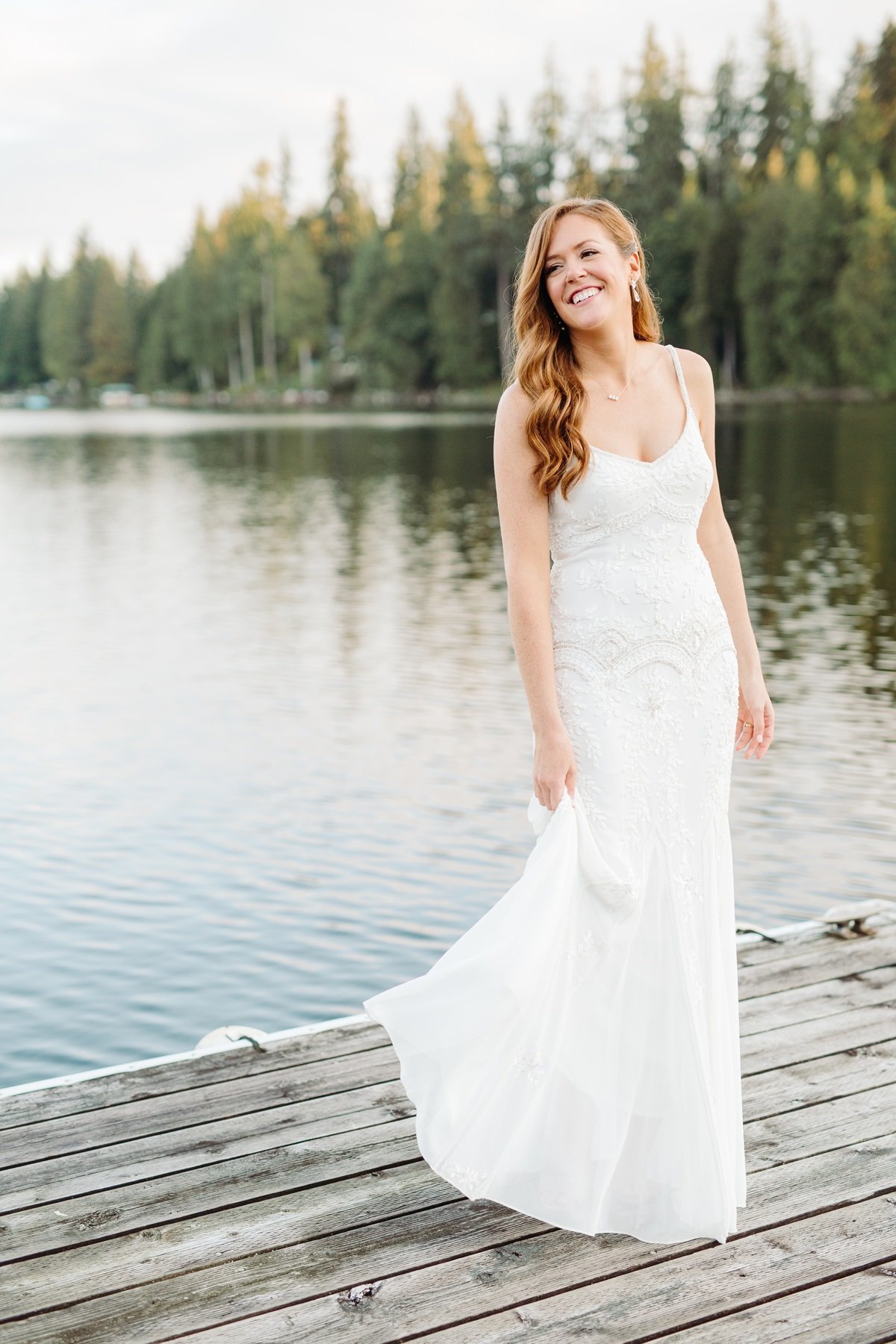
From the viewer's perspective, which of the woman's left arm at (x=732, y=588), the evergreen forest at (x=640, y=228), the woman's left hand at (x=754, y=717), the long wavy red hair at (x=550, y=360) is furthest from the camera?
the evergreen forest at (x=640, y=228)

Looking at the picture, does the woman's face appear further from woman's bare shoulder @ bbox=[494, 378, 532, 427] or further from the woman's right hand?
the woman's right hand

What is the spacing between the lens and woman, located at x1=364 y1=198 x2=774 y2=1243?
2768mm

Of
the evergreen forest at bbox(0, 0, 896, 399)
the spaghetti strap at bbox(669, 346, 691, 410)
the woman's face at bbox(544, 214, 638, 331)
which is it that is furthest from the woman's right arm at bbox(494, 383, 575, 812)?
the evergreen forest at bbox(0, 0, 896, 399)

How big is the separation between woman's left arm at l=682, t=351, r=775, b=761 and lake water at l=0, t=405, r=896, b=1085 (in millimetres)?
3559

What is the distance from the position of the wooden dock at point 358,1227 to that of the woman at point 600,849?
0.14 meters

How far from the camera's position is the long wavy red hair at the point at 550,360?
108 inches

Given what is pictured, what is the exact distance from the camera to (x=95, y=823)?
8.87 metres

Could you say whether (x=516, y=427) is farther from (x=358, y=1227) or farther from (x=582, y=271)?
(x=358, y=1227)

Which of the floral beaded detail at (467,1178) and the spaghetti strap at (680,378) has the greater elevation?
the spaghetti strap at (680,378)

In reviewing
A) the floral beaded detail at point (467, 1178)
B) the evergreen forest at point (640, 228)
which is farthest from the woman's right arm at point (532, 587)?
the evergreen forest at point (640, 228)

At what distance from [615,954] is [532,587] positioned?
730mm

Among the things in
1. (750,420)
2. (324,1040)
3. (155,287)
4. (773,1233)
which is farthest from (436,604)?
(155,287)

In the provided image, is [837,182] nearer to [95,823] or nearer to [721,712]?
[95,823]

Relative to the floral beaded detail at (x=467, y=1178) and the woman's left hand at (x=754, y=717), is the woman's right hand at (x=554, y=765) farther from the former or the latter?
the floral beaded detail at (x=467, y=1178)
